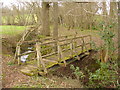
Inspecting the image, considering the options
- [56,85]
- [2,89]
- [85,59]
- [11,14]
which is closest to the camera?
[2,89]

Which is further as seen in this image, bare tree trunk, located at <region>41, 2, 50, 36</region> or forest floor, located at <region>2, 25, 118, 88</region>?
bare tree trunk, located at <region>41, 2, 50, 36</region>

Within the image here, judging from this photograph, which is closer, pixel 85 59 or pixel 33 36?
A: pixel 85 59

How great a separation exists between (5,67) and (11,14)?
6.01m

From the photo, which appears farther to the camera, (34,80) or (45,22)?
(45,22)

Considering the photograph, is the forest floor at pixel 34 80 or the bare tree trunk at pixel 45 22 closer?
the forest floor at pixel 34 80

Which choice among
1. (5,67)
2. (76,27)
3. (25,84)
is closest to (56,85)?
(25,84)

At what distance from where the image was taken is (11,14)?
11.1m

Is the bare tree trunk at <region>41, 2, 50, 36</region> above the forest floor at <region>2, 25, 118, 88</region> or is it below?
above

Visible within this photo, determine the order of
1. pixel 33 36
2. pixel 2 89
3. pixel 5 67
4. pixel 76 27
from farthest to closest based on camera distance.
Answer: pixel 76 27, pixel 33 36, pixel 5 67, pixel 2 89

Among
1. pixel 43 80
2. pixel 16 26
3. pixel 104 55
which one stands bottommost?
pixel 43 80

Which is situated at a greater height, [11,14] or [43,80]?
[11,14]

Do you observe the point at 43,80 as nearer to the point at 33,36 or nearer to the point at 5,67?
the point at 5,67

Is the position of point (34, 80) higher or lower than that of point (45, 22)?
lower

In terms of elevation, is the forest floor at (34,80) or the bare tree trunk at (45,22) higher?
the bare tree trunk at (45,22)
